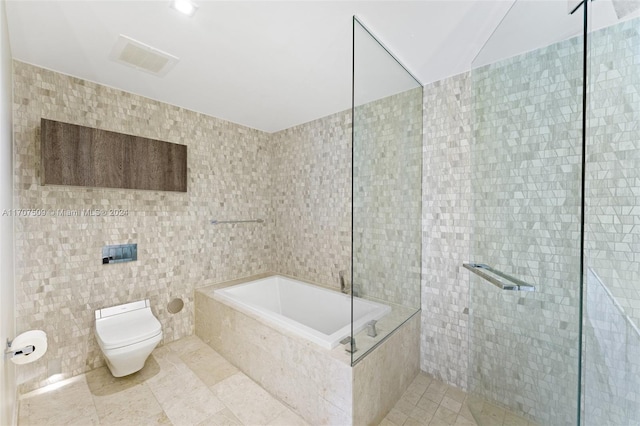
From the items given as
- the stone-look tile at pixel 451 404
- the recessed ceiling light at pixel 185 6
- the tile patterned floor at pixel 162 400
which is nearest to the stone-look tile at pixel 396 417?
the stone-look tile at pixel 451 404

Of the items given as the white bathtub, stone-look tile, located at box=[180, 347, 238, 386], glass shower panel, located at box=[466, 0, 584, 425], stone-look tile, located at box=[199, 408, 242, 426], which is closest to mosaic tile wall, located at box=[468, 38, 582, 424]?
glass shower panel, located at box=[466, 0, 584, 425]

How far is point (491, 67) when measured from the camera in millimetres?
1567

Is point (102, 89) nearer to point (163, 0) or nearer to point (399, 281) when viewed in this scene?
point (163, 0)

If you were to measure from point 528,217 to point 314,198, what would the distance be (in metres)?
2.04

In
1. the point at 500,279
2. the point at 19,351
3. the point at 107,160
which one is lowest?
the point at 19,351

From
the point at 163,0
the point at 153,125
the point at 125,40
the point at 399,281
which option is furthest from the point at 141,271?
the point at 399,281

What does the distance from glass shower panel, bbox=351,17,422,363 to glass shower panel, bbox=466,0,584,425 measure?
1.55ft

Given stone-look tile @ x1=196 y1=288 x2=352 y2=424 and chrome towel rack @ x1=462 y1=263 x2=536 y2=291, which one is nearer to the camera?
chrome towel rack @ x1=462 y1=263 x2=536 y2=291

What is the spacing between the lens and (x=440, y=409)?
1798mm

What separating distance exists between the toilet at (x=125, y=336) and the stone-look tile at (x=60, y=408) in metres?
0.22

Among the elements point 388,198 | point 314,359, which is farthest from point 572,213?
point 314,359

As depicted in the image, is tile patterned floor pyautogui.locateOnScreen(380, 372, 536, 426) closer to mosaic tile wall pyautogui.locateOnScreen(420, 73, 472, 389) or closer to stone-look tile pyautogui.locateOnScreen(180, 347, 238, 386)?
mosaic tile wall pyautogui.locateOnScreen(420, 73, 472, 389)

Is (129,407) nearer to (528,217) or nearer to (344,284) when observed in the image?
(344,284)

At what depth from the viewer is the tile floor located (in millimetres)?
1675
